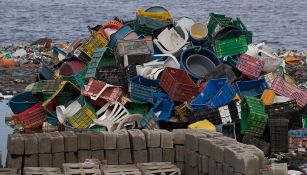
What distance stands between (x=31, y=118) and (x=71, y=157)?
419 centimetres

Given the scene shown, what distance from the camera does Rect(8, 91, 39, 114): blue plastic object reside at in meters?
16.5

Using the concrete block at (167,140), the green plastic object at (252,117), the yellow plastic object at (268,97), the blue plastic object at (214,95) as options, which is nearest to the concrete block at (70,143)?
the concrete block at (167,140)

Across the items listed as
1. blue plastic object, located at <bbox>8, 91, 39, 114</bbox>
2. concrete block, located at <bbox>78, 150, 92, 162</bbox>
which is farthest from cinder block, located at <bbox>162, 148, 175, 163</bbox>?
blue plastic object, located at <bbox>8, 91, 39, 114</bbox>

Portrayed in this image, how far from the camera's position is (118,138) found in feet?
39.2

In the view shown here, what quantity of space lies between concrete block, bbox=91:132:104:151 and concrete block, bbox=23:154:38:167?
0.81m

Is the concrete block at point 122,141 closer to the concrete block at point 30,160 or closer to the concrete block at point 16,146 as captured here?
the concrete block at point 30,160

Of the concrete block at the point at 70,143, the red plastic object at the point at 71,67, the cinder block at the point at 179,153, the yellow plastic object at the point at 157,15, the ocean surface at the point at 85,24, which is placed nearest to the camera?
the concrete block at the point at 70,143

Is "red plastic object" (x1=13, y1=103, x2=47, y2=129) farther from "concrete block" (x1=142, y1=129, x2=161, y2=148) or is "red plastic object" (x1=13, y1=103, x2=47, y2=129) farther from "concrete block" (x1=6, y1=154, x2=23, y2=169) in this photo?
"concrete block" (x1=142, y1=129, x2=161, y2=148)

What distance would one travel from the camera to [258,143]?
45.0 ft

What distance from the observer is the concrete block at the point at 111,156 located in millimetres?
11984

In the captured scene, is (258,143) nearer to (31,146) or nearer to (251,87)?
(251,87)

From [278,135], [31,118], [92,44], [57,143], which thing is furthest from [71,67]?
[57,143]

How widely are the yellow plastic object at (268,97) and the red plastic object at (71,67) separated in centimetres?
394

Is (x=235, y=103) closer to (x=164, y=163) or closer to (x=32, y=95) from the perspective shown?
(x=164, y=163)
